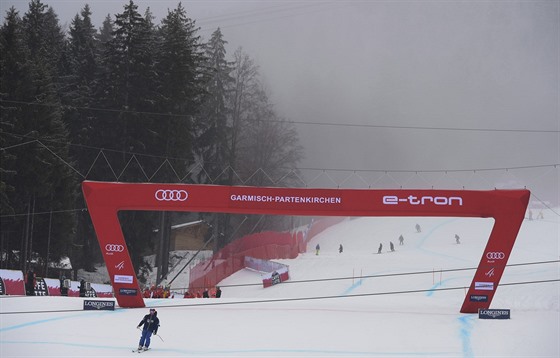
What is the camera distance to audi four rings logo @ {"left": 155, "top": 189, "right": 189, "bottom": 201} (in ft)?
87.1

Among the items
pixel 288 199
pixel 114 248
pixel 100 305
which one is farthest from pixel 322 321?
pixel 100 305

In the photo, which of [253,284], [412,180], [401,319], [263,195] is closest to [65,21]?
[412,180]

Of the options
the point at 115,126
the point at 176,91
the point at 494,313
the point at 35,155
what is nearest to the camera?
the point at 494,313

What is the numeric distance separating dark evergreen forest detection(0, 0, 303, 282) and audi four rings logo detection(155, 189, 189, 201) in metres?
13.4

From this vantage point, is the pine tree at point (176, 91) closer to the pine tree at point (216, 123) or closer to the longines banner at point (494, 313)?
the pine tree at point (216, 123)

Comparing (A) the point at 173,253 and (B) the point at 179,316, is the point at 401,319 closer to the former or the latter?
(B) the point at 179,316

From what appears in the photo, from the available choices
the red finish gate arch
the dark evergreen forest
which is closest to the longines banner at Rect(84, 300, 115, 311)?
the red finish gate arch

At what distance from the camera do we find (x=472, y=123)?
77.4 meters

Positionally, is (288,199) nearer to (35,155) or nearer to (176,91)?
(35,155)

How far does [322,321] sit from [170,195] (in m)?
7.35

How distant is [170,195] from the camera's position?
26578 mm

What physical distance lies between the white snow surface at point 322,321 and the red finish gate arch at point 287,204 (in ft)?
6.11

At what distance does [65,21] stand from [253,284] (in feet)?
141

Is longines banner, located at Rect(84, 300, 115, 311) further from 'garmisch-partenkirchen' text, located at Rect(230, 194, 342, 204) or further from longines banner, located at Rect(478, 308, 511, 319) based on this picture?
longines banner, located at Rect(478, 308, 511, 319)
